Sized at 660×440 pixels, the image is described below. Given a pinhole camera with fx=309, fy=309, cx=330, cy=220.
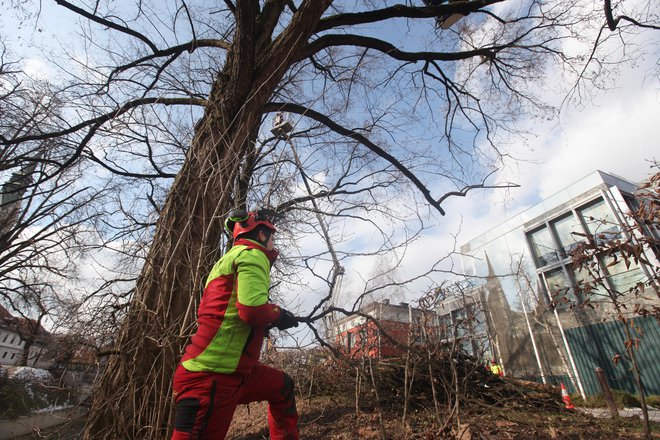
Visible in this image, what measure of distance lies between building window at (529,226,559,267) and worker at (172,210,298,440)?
17527 mm

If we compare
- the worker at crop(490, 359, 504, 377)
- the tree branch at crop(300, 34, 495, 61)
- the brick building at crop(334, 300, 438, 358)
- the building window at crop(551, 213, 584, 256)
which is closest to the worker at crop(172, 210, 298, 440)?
the brick building at crop(334, 300, 438, 358)

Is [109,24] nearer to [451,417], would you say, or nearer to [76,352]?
[76,352]

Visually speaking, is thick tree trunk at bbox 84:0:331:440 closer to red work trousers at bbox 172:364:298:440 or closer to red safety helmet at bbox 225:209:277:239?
red safety helmet at bbox 225:209:277:239

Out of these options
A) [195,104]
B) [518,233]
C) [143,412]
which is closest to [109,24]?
[195,104]

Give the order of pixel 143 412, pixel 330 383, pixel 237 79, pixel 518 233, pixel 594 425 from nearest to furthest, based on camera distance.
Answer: pixel 143 412 < pixel 594 425 < pixel 237 79 < pixel 330 383 < pixel 518 233

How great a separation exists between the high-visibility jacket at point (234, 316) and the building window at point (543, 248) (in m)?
17.8

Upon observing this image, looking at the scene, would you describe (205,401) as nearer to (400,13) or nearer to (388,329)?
(388,329)

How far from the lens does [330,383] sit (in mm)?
4621

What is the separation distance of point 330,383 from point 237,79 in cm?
439

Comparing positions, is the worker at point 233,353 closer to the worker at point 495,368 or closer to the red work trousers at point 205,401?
the red work trousers at point 205,401

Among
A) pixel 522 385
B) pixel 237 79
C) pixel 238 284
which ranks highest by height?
pixel 237 79

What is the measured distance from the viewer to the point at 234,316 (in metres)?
2.08

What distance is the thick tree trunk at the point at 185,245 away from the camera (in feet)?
7.54

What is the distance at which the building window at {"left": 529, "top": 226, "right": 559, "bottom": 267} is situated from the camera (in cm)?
1591
